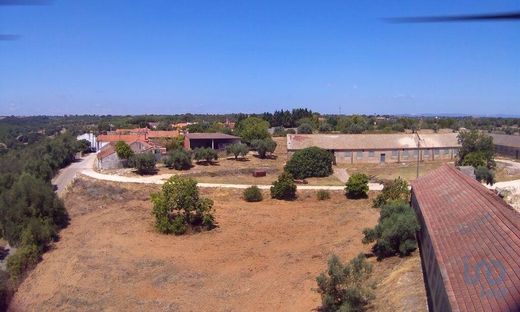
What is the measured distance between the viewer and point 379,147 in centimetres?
5441

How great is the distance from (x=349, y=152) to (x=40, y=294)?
39174mm

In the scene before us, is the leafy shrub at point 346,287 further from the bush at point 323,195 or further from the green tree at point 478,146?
the green tree at point 478,146

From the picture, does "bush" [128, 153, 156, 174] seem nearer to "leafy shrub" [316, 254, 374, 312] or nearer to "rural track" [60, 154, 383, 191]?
"rural track" [60, 154, 383, 191]

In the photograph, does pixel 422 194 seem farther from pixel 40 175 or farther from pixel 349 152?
pixel 40 175

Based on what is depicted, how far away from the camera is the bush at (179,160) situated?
4859 centimetres

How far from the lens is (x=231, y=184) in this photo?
141ft

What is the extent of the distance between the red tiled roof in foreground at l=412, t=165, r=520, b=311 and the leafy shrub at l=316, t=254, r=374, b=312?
2370 mm

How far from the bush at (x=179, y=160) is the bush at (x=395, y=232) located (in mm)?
29624

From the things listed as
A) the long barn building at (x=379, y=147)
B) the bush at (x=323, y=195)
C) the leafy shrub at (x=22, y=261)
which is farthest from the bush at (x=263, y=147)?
the leafy shrub at (x=22, y=261)

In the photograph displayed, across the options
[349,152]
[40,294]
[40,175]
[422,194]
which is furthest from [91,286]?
[349,152]

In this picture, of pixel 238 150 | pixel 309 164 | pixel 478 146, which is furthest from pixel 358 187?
pixel 238 150

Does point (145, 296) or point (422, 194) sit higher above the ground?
point (422, 194)

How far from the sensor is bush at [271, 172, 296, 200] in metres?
38.5

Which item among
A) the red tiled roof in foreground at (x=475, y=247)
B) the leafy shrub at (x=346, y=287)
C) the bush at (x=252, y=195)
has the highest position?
the red tiled roof in foreground at (x=475, y=247)
